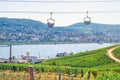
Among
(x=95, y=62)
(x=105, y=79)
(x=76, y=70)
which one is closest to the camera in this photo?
(x=105, y=79)

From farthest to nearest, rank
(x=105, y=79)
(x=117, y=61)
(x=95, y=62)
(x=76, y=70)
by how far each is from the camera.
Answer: (x=95, y=62) → (x=117, y=61) → (x=76, y=70) → (x=105, y=79)

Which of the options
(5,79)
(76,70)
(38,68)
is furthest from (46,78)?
(38,68)

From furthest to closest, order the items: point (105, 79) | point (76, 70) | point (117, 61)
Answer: point (117, 61) < point (76, 70) < point (105, 79)

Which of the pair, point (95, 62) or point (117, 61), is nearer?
point (117, 61)

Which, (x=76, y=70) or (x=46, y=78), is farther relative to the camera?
(x=76, y=70)

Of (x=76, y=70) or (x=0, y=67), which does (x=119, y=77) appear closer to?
(x=76, y=70)

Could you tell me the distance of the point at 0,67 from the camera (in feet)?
205

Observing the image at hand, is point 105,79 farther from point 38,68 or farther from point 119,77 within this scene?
point 38,68

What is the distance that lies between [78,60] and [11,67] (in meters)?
13.1

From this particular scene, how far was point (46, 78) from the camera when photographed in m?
39.6

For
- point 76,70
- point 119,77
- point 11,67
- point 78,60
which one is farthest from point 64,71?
point 119,77

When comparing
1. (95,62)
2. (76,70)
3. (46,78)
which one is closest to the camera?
(46,78)

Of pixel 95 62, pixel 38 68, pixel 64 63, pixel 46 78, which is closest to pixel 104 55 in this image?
pixel 95 62

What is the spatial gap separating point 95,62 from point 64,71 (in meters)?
13.6
